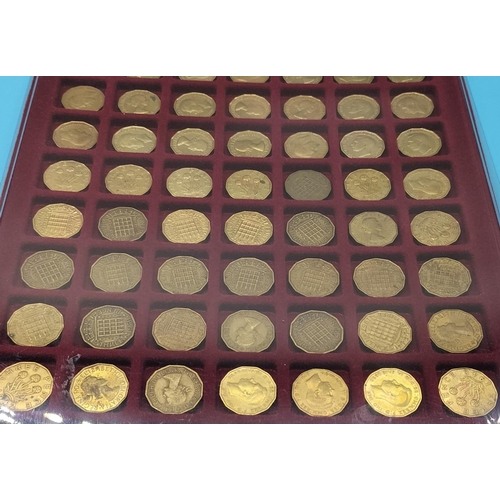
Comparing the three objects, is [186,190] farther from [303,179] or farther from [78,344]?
[78,344]

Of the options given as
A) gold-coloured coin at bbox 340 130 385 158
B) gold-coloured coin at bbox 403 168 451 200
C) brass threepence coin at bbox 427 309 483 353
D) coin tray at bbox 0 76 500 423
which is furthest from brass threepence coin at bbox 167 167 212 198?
brass threepence coin at bbox 427 309 483 353

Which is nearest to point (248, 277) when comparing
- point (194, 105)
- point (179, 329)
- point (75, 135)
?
point (179, 329)

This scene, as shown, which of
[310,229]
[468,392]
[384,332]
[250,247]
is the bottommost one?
[468,392]

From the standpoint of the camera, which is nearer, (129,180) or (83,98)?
(129,180)

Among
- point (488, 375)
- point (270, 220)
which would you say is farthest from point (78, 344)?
point (488, 375)

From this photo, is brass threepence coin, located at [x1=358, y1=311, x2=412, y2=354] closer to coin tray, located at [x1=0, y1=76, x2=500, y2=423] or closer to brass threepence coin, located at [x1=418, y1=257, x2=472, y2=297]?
coin tray, located at [x1=0, y1=76, x2=500, y2=423]

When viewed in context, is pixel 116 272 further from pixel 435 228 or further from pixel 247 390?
pixel 435 228
